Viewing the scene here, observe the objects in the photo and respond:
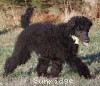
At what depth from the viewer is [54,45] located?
28.6 feet

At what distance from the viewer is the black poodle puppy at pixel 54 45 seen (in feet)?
28.2

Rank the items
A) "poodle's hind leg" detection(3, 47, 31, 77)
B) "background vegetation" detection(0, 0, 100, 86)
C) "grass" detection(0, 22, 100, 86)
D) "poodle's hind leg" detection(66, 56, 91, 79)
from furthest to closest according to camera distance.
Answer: "poodle's hind leg" detection(3, 47, 31, 77) < "background vegetation" detection(0, 0, 100, 86) < "poodle's hind leg" detection(66, 56, 91, 79) < "grass" detection(0, 22, 100, 86)

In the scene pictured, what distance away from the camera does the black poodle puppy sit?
859 cm

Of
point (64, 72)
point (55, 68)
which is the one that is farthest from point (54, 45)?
point (64, 72)

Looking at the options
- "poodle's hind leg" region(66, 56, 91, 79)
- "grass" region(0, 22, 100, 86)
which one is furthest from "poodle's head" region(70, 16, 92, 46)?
"grass" region(0, 22, 100, 86)

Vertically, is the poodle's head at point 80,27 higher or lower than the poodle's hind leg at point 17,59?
higher

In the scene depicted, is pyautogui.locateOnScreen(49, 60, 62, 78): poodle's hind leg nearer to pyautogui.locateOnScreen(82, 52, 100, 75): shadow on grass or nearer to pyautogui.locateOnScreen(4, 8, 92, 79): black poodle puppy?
pyautogui.locateOnScreen(4, 8, 92, 79): black poodle puppy

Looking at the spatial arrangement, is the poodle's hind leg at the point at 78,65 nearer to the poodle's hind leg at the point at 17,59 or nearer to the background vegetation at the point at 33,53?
the background vegetation at the point at 33,53

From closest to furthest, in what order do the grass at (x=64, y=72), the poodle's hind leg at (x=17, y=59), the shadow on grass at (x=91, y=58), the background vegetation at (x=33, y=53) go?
the grass at (x=64, y=72) → the background vegetation at (x=33, y=53) → the poodle's hind leg at (x=17, y=59) → the shadow on grass at (x=91, y=58)

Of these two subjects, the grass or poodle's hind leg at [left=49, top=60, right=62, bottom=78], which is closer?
the grass

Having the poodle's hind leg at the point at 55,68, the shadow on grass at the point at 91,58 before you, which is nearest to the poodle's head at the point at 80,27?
the poodle's hind leg at the point at 55,68

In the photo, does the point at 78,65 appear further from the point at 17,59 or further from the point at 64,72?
the point at 17,59

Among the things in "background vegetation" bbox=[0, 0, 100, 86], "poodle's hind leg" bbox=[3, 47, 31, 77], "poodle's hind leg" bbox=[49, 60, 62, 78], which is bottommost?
"background vegetation" bbox=[0, 0, 100, 86]

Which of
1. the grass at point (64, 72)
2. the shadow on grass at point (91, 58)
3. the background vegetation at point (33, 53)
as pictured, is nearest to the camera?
the grass at point (64, 72)
